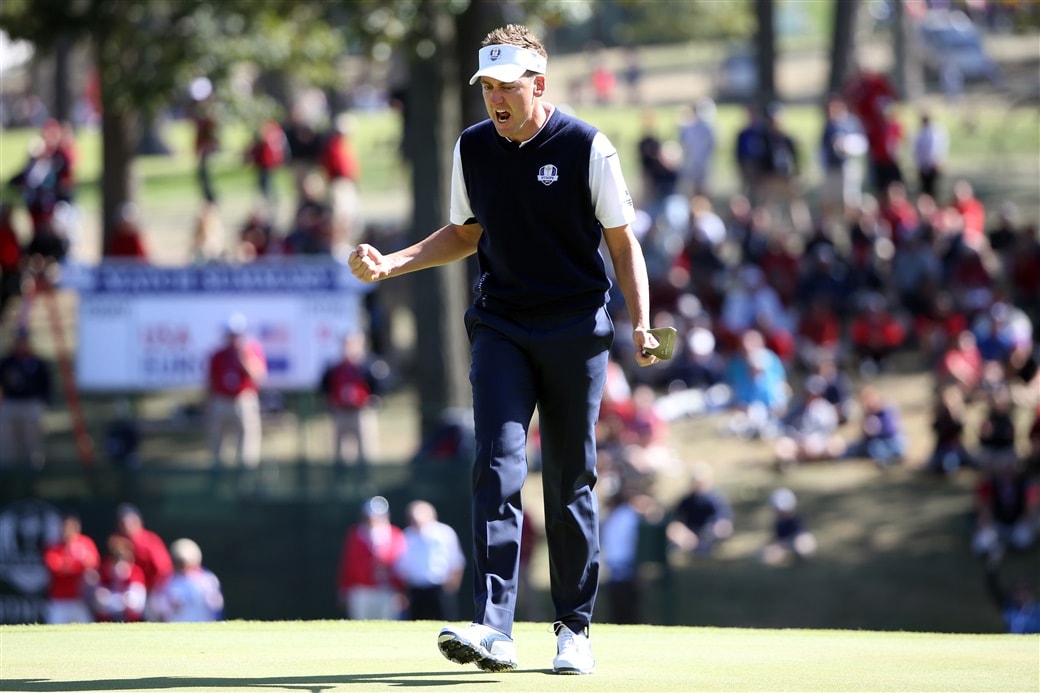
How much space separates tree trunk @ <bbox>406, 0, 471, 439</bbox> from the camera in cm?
2014

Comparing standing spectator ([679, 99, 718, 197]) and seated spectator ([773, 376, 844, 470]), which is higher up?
standing spectator ([679, 99, 718, 197])

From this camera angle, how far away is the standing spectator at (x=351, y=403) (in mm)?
18281

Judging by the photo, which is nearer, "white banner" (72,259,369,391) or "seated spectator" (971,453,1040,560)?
"seated spectator" (971,453,1040,560)

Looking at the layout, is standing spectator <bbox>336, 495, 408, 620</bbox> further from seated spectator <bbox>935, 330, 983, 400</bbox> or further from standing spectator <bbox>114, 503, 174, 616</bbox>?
seated spectator <bbox>935, 330, 983, 400</bbox>

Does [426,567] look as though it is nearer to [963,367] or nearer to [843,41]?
[963,367]

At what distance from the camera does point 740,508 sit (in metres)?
20.0

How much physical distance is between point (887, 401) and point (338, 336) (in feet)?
22.3

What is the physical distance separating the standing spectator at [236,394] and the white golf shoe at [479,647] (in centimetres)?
1304

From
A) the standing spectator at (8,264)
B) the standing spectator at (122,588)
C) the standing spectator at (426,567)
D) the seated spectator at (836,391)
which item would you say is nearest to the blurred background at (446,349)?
the standing spectator at (8,264)

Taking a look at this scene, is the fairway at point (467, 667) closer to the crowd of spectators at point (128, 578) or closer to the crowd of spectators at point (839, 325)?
the crowd of spectators at point (128, 578)

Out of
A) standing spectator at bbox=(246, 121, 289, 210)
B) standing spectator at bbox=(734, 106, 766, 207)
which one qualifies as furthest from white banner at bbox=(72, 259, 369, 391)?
standing spectator at bbox=(734, 106, 766, 207)

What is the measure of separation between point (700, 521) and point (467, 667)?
13.3 m

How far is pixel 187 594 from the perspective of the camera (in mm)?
15789

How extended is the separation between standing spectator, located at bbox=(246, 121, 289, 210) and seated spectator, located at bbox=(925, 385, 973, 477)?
1218 centimetres
